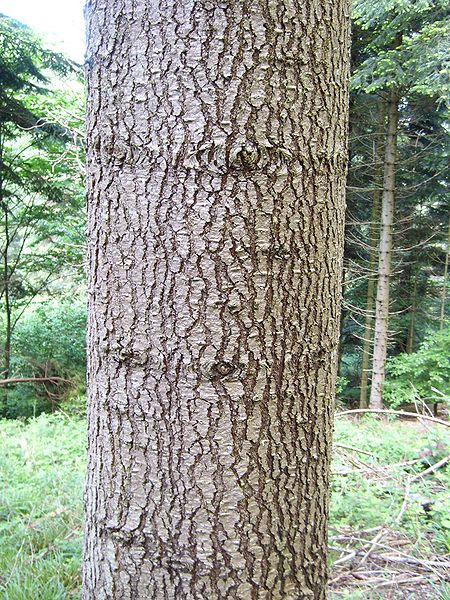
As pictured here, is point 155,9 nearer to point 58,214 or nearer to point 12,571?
point 12,571

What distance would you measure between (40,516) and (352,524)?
1.92 m

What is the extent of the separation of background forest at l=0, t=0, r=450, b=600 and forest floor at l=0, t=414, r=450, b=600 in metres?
0.01

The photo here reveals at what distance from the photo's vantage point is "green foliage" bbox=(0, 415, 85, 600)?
2.15 m

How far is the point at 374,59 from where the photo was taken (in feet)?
23.1

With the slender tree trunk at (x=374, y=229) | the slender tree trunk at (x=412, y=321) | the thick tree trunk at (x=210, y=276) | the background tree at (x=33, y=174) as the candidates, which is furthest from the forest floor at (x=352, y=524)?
the slender tree trunk at (x=412, y=321)

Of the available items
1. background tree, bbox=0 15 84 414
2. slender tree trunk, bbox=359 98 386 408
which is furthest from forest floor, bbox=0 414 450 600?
slender tree trunk, bbox=359 98 386 408

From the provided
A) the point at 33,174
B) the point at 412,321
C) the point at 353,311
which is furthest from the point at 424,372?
the point at 33,174

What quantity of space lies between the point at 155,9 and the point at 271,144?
0.35m

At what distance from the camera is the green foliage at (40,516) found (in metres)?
2.15

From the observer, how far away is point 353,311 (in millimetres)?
9648

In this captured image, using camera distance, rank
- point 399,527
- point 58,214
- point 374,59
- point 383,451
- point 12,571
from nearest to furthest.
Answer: point 12,571 → point 399,527 → point 383,451 → point 374,59 → point 58,214

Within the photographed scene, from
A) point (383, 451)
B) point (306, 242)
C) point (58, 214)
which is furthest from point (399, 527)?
point (58, 214)

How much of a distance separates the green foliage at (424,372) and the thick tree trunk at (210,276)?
8910 millimetres

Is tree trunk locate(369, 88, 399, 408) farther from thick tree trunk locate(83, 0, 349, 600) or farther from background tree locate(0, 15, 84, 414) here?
thick tree trunk locate(83, 0, 349, 600)
